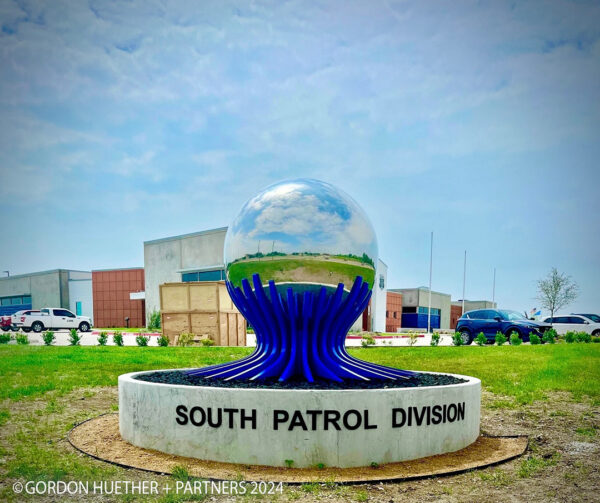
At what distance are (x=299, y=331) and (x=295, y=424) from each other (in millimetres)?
1593

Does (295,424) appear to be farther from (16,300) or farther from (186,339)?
(16,300)

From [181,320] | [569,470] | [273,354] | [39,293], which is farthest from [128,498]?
[39,293]

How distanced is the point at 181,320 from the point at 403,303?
40685mm

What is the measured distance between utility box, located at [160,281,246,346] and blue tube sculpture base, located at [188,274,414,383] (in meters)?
13.8

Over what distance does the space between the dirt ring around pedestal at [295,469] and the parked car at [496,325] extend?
17464mm

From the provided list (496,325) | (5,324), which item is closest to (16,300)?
(5,324)

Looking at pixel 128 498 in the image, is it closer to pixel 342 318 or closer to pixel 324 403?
pixel 324 403

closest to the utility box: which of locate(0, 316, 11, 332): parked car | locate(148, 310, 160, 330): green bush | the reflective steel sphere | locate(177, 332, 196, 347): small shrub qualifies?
locate(177, 332, 196, 347): small shrub

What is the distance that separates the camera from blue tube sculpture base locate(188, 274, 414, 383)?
22.8 feet

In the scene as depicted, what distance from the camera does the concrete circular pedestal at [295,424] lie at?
5.68m

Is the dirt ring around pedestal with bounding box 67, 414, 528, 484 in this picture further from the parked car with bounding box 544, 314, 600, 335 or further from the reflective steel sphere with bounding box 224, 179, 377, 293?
the parked car with bounding box 544, 314, 600, 335

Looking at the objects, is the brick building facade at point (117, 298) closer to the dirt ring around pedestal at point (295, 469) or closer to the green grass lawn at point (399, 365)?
the green grass lawn at point (399, 365)

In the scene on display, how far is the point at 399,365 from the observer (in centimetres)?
1469

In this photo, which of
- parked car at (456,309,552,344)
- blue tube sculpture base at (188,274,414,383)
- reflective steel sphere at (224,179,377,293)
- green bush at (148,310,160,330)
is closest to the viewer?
reflective steel sphere at (224,179,377,293)
